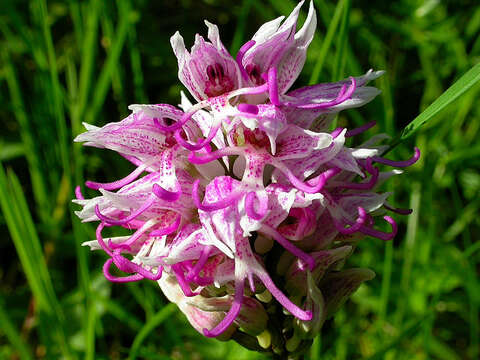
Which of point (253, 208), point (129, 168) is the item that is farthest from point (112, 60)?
point (253, 208)

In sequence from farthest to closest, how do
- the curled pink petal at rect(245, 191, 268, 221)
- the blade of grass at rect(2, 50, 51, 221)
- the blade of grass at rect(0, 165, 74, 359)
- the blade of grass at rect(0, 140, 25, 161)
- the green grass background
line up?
the blade of grass at rect(0, 140, 25, 161) < the blade of grass at rect(2, 50, 51, 221) < the green grass background < the blade of grass at rect(0, 165, 74, 359) < the curled pink petal at rect(245, 191, 268, 221)

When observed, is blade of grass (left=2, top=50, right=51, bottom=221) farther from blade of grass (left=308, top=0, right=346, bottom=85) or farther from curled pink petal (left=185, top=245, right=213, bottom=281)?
curled pink petal (left=185, top=245, right=213, bottom=281)

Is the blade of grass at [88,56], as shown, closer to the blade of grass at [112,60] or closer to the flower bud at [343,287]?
the blade of grass at [112,60]

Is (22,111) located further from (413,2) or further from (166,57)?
(413,2)

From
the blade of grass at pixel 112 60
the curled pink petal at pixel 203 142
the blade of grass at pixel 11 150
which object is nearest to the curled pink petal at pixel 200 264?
the curled pink petal at pixel 203 142

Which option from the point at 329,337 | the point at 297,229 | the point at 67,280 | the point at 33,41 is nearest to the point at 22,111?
the point at 33,41

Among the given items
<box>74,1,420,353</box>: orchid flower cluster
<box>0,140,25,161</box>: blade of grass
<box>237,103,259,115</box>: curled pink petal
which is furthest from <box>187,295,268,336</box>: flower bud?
<box>0,140,25,161</box>: blade of grass
